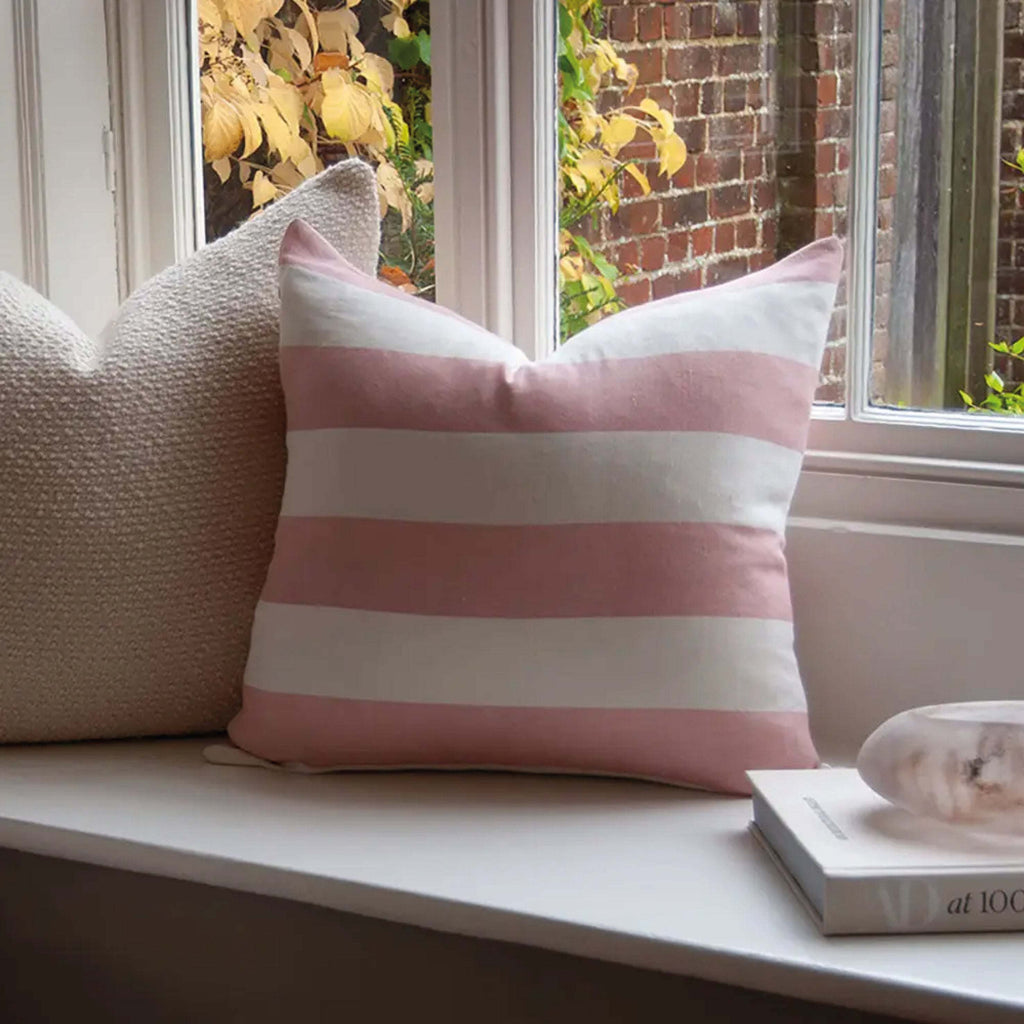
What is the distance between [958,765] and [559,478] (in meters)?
0.43

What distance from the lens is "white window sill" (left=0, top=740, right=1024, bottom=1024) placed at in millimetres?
Answer: 1132

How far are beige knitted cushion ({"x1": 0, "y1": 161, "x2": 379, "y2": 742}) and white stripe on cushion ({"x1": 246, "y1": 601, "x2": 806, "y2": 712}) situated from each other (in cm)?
18

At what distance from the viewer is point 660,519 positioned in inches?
56.1

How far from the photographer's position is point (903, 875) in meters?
1.15

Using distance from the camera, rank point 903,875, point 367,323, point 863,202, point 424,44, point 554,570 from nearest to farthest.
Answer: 1. point 903,875
2. point 554,570
3. point 367,323
4. point 863,202
5. point 424,44

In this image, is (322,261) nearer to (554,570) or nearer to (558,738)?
(554,570)

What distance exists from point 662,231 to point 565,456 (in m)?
0.46

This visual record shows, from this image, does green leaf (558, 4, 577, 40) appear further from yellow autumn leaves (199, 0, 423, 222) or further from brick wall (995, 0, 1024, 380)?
brick wall (995, 0, 1024, 380)

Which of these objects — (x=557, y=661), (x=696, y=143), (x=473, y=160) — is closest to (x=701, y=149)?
(x=696, y=143)

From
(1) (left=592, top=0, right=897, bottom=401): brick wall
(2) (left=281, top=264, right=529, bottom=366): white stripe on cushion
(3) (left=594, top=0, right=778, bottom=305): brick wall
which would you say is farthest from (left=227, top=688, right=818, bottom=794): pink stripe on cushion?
(3) (left=594, top=0, right=778, bottom=305): brick wall

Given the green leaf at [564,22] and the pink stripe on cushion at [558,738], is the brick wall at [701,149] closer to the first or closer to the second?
the green leaf at [564,22]

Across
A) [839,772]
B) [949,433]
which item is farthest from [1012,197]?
[839,772]

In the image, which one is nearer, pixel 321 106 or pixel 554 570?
pixel 554 570

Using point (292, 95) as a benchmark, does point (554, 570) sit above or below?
below
